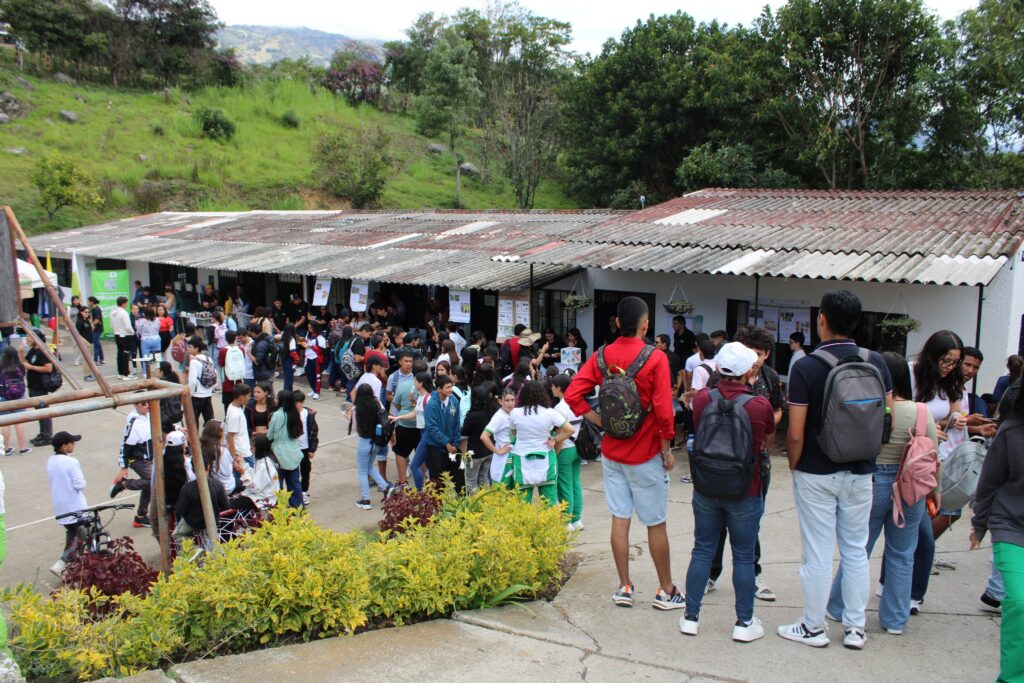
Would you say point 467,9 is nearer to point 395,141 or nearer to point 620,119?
point 395,141

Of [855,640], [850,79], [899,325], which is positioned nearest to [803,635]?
[855,640]

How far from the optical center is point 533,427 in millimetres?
6777

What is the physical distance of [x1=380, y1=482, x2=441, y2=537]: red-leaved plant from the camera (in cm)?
646

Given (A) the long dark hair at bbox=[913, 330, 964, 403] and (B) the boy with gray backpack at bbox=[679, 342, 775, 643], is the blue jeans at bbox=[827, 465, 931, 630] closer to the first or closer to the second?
(B) the boy with gray backpack at bbox=[679, 342, 775, 643]

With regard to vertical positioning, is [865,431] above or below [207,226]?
below

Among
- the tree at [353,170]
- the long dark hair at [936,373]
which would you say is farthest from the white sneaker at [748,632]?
the tree at [353,170]

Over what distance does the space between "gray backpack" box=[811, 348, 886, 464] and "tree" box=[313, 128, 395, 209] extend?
36.9m

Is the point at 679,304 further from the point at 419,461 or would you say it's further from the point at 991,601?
the point at 991,601

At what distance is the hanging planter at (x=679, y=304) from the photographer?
41.1 feet

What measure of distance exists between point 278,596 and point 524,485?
285 cm

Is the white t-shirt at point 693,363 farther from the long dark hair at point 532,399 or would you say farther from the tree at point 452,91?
the tree at point 452,91

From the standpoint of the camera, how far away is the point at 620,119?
32.2 meters

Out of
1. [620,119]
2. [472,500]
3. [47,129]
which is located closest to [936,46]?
[620,119]

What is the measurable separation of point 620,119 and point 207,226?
652 inches
